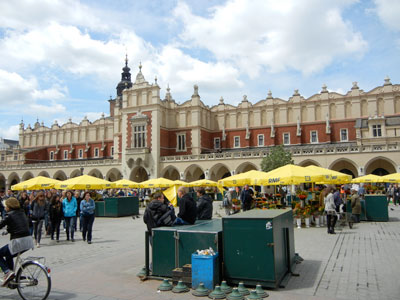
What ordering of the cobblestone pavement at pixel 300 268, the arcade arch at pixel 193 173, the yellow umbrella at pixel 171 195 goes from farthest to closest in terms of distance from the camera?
the arcade arch at pixel 193 173 < the yellow umbrella at pixel 171 195 < the cobblestone pavement at pixel 300 268

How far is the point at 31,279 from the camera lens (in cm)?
544

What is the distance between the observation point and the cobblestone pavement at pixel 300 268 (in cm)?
561

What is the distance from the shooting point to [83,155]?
54.6 m

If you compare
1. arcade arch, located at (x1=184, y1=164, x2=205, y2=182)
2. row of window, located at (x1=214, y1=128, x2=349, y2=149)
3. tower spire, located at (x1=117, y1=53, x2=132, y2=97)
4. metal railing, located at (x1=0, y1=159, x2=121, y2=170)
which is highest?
tower spire, located at (x1=117, y1=53, x2=132, y2=97)

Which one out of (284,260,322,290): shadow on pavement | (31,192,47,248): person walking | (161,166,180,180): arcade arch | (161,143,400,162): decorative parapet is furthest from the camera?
(161,166,180,180): arcade arch

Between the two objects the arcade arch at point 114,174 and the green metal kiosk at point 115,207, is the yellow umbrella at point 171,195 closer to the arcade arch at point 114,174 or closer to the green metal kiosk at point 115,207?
the green metal kiosk at point 115,207

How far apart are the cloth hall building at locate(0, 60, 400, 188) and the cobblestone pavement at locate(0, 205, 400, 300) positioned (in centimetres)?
2420

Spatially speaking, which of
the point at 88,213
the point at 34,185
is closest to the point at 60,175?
the point at 34,185

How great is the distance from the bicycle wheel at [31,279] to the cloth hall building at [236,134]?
30959mm

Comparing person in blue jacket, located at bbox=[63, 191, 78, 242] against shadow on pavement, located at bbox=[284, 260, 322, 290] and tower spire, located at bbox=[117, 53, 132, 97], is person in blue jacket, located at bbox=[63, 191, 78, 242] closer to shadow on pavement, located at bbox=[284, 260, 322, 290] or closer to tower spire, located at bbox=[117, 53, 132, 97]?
shadow on pavement, located at bbox=[284, 260, 322, 290]

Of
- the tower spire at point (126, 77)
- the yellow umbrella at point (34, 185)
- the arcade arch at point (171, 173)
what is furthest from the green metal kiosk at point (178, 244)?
the tower spire at point (126, 77)

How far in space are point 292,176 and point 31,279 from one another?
401 inches

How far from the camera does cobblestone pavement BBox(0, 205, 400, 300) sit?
561 centimetres

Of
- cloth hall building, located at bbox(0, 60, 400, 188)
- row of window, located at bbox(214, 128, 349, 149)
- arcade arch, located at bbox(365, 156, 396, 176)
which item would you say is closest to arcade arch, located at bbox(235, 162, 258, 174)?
cloth hall building, located at bbox(0, 60, 400, 188)
